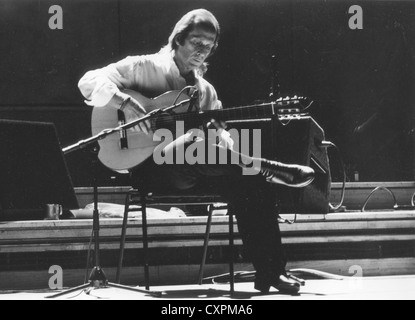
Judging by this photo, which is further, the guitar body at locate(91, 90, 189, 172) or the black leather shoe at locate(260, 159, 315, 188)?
the guitar body at locate(91, 90, 189, 172)

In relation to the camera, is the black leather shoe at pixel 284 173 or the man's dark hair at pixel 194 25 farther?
the man's dark hair at pixel 194 25

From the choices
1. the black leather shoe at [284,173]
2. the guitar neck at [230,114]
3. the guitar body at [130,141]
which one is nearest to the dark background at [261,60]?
the guitar body at [130,141]

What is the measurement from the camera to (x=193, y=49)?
3.08 meters

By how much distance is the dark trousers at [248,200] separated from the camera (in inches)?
101

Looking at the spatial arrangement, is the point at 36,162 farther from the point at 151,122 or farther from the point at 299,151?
the point at 299,151

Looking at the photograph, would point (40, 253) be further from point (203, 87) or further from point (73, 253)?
point (203, 87)

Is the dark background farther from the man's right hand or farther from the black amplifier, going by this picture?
the man's right hand

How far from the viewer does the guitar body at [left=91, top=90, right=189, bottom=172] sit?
9.43 feet

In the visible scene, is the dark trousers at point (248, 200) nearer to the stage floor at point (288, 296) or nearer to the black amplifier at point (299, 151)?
the stage floor at point (288, 296)

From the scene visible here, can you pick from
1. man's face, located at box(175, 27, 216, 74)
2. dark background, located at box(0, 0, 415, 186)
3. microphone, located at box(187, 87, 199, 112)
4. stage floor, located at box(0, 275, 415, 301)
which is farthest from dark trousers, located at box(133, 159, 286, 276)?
dark background, located at box(0, 0, 415, 186)

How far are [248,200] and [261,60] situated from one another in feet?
7.98

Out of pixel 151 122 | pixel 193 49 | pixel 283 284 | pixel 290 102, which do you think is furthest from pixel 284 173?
pixel 193 49
